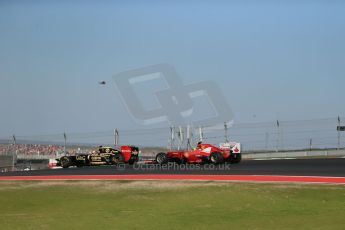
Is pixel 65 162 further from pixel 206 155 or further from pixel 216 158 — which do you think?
pixel 216 158

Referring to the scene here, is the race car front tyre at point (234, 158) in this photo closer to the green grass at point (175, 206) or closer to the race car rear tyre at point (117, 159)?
the race car rear tyre at point (117, 159)

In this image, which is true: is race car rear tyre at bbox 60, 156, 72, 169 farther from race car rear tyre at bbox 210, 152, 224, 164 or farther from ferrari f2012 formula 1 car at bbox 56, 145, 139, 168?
race car rear tyre at bbox 210, 152, 224, 164

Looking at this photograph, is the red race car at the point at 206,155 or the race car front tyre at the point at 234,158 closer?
the red race car at the point at 206,155

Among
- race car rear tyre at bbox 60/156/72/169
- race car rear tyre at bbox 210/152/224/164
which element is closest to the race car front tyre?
race car rear tyre at bbox 210/152/224/164

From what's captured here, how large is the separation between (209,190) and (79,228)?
5572 mm

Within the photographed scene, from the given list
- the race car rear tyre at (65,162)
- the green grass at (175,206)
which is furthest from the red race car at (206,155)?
the race car rear tyre at (65,162)

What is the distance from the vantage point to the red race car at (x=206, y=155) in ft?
76.0

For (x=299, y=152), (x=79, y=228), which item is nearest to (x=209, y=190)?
(x=79, y=228)

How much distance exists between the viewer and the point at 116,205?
48.3 feet

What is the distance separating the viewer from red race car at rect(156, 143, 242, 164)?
23156 millimetres

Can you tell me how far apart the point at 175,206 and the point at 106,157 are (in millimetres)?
13552

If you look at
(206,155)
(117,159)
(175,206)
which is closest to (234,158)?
(206,155)

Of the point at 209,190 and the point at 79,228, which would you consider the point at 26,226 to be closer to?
the point at 79,228

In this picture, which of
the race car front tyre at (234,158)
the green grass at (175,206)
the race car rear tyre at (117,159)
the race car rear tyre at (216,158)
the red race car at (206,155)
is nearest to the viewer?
the green grass at (175,206)
